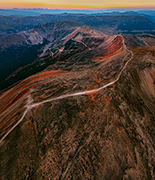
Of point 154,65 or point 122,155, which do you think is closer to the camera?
point 122,155

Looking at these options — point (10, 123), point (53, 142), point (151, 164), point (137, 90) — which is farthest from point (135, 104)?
point (10, 123)

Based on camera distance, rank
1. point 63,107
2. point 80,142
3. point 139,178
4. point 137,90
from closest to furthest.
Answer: point 139,178, point 80,142, point 63,107, point 137,90

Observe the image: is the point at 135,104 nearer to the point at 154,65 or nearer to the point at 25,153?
the point at 154,65

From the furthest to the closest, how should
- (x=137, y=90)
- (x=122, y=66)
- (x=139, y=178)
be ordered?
1. (x=122, y=66)
2. (x=137, y=90)
3. (x=139, y=178)

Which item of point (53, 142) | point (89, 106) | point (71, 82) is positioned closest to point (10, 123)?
point (53, 142)

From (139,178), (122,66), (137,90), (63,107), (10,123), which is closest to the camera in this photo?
(139,178)

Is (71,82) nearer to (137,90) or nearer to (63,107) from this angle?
(63,107)

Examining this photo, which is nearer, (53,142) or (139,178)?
(139,178)

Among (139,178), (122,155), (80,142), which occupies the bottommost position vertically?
(139,178)

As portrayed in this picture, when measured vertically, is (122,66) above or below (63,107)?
below
